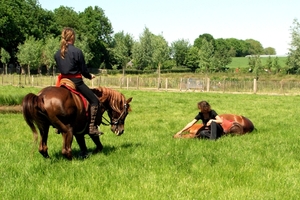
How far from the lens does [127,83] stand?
46.0m

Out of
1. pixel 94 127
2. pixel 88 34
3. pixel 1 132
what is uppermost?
pixel 88 34

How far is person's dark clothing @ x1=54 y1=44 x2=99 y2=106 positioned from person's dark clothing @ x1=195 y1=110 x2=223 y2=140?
387cm

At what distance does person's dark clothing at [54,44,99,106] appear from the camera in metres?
7.25

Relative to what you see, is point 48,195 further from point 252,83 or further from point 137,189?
point 252,83

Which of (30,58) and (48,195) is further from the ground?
(30,58)

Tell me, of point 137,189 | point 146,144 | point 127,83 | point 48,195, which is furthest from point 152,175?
point 127,83

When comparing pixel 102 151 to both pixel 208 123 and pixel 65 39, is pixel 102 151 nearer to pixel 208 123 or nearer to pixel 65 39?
pixel 65 39

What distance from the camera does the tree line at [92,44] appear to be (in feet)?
185

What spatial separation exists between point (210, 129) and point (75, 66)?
452 cm

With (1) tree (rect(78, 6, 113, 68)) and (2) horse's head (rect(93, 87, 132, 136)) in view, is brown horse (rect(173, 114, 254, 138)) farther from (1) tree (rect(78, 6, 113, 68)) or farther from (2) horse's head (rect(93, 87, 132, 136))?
(1) tree (rect(78, 6, 113, 68))

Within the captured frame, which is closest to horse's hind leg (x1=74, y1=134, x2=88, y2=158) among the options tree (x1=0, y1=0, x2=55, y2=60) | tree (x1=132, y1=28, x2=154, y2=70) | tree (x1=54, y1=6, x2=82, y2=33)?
tree (x1=132, y1=28, x2=154, y2=70)

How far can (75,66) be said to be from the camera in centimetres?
731

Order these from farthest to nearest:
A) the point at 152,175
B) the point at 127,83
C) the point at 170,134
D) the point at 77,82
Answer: the point at 127,83 → the point at 170,134 → the point at 77,82 → the point at 152,175

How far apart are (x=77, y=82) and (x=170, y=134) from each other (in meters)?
4.86
